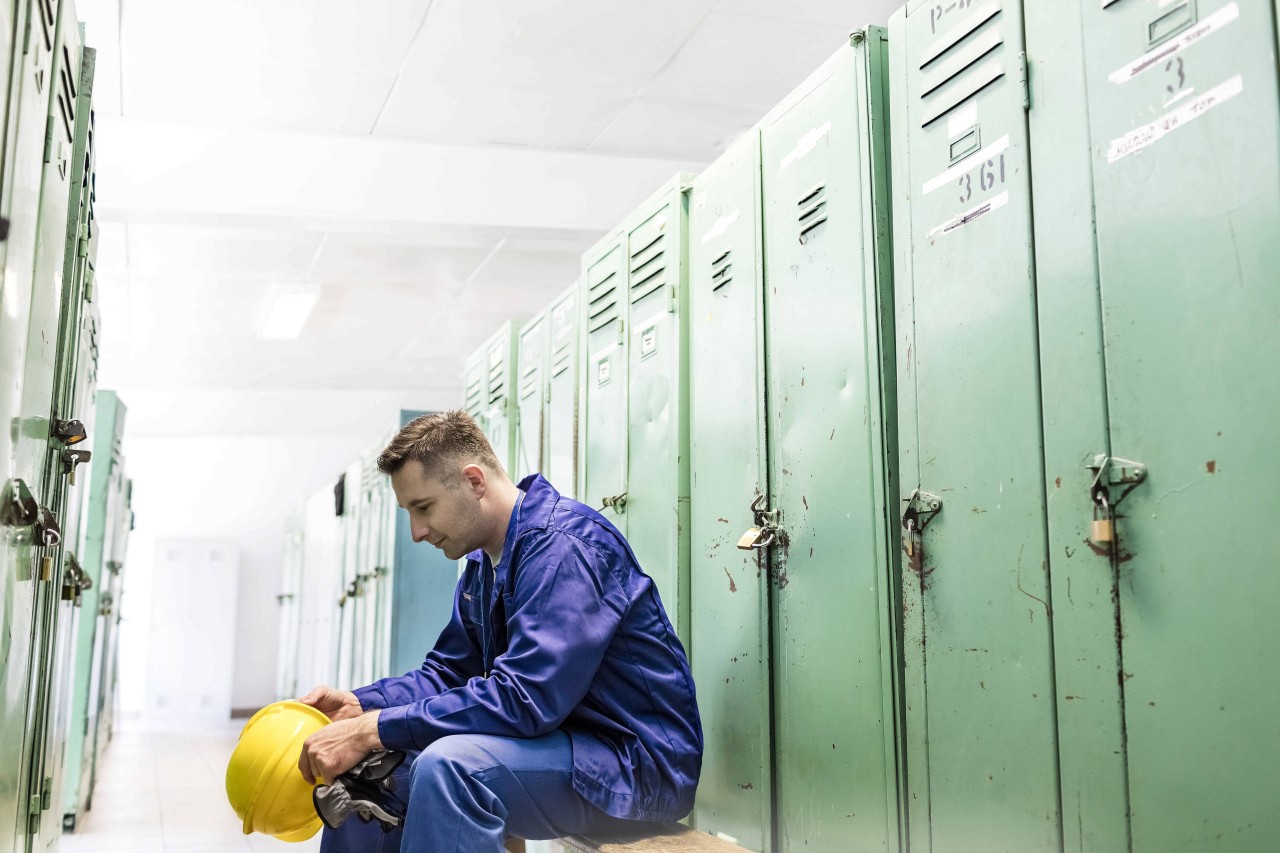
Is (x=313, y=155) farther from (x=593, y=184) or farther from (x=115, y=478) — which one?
(x=115, y=478)

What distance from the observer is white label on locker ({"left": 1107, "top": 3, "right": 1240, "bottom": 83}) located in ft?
4.44

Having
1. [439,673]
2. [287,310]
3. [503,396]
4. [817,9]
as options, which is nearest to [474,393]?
[503,396]

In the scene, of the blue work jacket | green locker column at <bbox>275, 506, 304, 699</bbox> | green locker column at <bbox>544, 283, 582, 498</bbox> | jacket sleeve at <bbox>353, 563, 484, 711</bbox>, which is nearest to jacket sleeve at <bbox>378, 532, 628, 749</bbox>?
the blue work jacket

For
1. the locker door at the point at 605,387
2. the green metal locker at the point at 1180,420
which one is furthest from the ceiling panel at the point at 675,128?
the green metal locker at the point at 1180,420

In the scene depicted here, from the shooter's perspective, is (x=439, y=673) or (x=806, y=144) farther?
(x=439, y=673)

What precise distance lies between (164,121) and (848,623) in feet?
14.8

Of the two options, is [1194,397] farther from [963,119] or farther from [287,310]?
[287,310]

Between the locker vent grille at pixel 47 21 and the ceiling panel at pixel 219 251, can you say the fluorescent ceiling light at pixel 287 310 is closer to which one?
the ceiling panel at pixel 219 251

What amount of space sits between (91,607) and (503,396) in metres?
2.88

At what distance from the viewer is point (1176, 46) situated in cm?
144

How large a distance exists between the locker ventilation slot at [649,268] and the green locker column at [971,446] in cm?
110

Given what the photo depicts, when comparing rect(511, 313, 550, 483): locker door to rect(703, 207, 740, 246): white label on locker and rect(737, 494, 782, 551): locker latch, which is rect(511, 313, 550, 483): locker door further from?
rect(737, 494, 782, 551): locker latch

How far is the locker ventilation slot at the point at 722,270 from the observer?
8.84ft

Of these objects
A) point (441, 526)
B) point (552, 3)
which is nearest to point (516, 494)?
point (441, 526)
